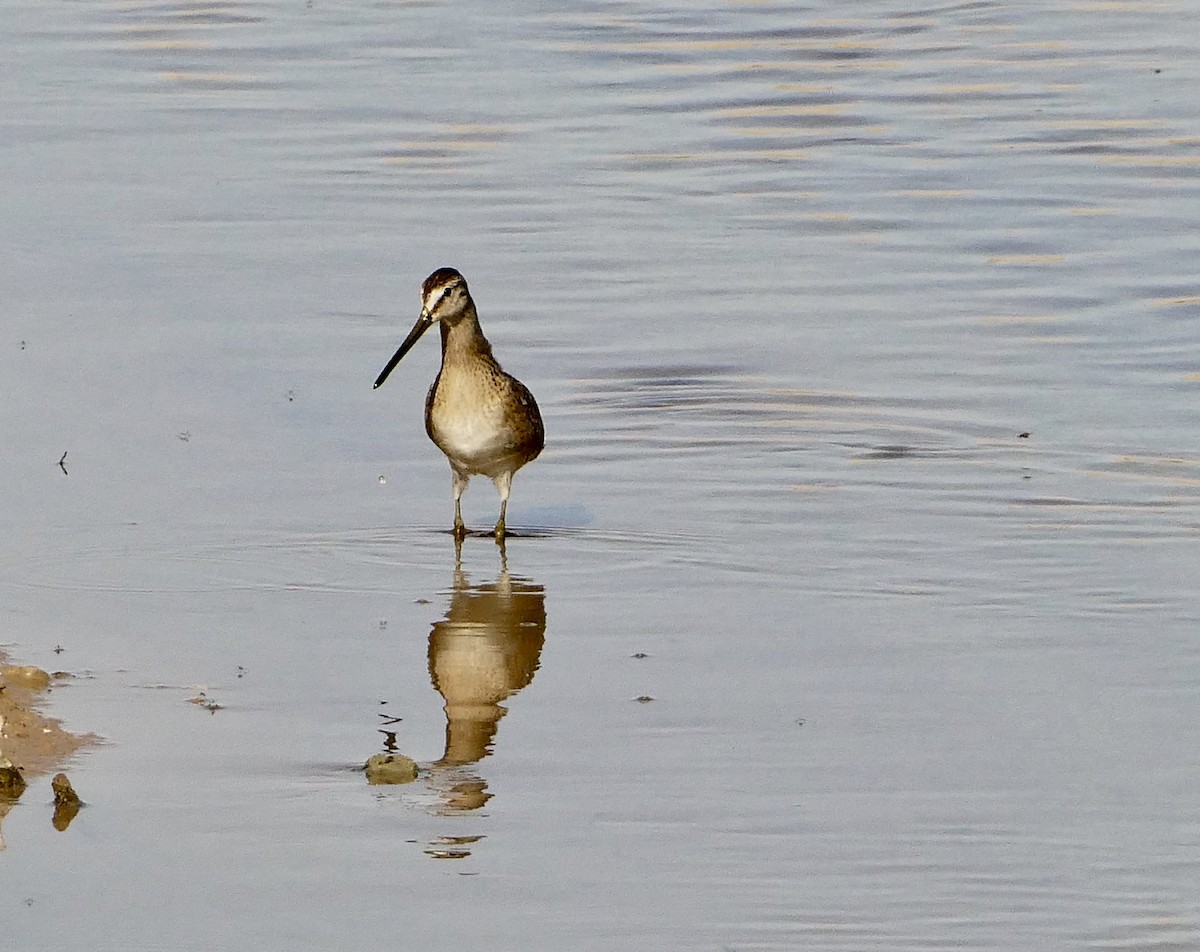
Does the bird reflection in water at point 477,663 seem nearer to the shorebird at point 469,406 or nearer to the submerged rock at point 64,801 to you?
the shorebird at point 469,406

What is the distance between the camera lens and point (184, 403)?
10602 millimetres

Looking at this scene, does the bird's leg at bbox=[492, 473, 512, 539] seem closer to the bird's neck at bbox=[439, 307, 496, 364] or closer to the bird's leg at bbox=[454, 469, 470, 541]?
the bird's leg at bbox=[454, 469, 470, 541]

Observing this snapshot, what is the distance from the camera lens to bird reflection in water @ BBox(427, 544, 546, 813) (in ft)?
21.2

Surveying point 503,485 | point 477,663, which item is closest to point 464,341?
point 503,485

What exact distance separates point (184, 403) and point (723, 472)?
8.11 feet

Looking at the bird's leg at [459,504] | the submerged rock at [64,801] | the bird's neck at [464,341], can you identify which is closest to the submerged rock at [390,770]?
the submerged rock at [64,801]

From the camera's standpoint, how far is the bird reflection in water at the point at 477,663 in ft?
21.2

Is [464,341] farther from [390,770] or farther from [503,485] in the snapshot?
[390,770]

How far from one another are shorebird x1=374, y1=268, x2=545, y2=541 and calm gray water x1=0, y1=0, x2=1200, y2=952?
24 cm

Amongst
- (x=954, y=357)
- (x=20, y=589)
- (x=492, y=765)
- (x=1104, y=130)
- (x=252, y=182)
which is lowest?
(x=492, y=765)

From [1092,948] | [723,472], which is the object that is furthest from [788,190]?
[1092,948]

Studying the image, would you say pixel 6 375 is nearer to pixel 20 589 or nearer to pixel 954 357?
pixel 20 589

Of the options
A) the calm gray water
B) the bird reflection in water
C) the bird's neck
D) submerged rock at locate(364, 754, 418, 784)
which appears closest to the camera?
the calm gray water

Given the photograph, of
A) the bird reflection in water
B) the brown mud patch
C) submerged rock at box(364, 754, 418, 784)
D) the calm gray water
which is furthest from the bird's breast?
submerged rock at box(364, 754, 418, 784)
